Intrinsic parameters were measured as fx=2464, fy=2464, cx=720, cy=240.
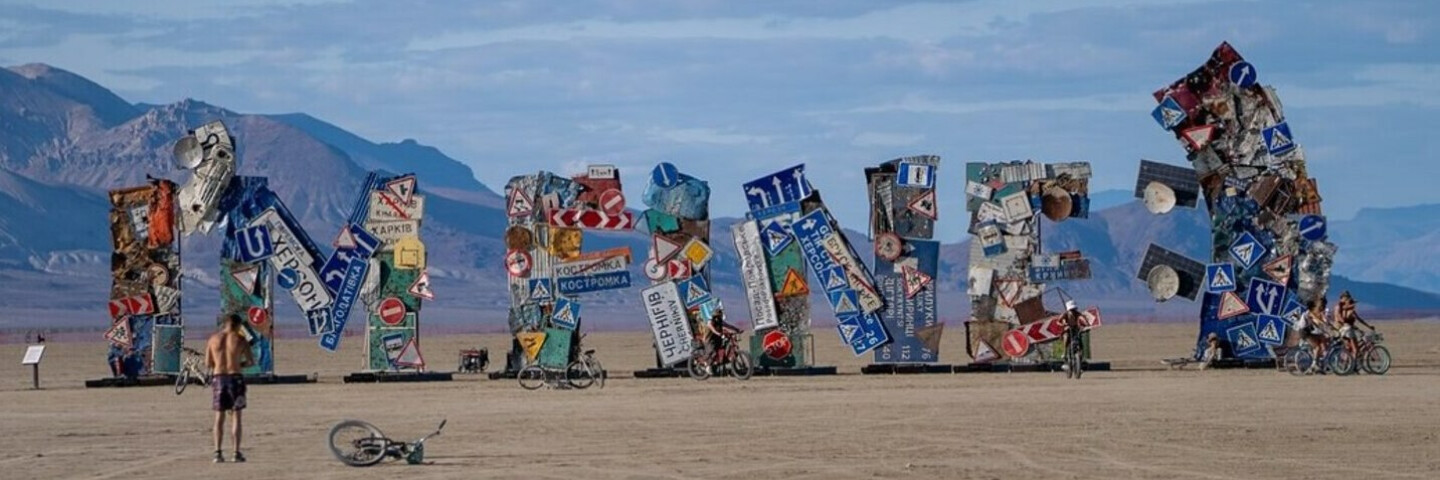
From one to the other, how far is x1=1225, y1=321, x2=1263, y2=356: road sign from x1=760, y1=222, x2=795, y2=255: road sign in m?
7.06

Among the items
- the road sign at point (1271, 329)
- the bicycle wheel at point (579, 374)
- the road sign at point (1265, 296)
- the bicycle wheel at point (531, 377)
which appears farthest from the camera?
the road sign at point (1271, 329)

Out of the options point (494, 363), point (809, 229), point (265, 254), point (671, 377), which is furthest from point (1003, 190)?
point (494, 363)

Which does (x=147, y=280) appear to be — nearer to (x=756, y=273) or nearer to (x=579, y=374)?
(x=579, y=374)

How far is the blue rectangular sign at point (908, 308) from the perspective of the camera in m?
38.3

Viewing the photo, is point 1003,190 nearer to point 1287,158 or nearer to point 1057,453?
point 1287,158

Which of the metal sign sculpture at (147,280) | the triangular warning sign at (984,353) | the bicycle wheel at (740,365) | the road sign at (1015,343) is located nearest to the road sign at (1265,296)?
the road sign at (1015,343)

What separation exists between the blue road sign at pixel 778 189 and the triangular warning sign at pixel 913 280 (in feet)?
6.39

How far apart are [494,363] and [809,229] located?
20.2 metres

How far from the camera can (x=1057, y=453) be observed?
22906 millimetres

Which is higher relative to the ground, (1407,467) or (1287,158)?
(1287,158)

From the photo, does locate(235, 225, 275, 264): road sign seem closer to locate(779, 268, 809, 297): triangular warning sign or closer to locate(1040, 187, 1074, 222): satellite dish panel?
locate(779, 268, 809, 297): triangular warning sign

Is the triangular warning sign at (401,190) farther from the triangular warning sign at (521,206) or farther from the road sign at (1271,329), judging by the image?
the road sign at (1271,329)

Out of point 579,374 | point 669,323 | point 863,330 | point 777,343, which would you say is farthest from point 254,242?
point 863,330

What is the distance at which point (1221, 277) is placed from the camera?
38125 millimetres
